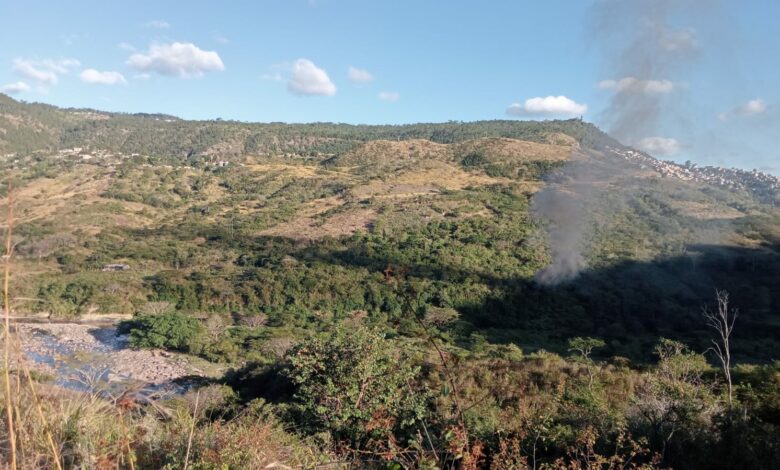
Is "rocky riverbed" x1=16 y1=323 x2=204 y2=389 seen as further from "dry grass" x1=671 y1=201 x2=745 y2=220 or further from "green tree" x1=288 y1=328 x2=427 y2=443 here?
"dry grass" x1=671 y1=201 x2=745 y2=220

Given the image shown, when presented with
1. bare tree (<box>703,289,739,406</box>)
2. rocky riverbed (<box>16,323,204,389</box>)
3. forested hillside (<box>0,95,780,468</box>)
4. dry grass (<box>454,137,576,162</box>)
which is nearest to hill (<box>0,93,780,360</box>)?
forested hillside (<box>0,95,780,468</box>)

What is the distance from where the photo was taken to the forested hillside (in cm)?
775

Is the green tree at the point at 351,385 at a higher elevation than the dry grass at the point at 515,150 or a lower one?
lower

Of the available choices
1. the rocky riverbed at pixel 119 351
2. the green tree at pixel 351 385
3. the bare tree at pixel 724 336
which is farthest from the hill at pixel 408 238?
the green tree at pixel 351 385

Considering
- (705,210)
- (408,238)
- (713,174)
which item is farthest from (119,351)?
(713,174)

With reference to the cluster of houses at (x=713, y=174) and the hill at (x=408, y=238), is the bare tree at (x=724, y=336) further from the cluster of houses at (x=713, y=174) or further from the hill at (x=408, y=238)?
the cluster of houses at (x=713, y=174)

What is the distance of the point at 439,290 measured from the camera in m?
35.2

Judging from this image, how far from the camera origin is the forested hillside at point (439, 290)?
775 cm

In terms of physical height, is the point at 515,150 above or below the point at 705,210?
above

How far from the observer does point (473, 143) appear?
287 feet

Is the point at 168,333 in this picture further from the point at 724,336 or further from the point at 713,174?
the point at 713,174

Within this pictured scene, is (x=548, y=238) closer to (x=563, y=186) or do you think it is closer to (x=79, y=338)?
(x=563, y=186)

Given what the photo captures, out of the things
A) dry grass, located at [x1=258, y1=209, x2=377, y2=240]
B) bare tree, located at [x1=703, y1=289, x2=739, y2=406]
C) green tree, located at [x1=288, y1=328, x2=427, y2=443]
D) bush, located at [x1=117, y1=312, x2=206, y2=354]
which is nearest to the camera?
green tree, located at [x1=288, y1=328, x2=427, y2=443]

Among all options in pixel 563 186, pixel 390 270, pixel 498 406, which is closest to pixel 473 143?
pixel 563 186
